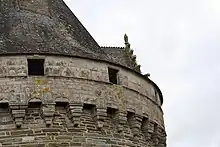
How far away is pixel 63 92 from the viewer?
38.9 ft

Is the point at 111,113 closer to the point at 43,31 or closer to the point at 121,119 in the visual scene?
the point at 121,119

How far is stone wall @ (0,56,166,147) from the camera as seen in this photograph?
450 inches

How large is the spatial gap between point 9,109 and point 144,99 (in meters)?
3.36

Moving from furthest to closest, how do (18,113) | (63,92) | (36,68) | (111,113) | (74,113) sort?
(111,113) < (36,68) < (63,92) < (74,113) < (18,113)

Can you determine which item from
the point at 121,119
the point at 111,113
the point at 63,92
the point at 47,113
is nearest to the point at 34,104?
the point at 47,113

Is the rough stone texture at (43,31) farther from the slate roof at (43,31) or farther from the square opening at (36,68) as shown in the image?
the square opening at (36,68)

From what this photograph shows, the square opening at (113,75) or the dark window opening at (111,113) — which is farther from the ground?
the square opening at (113,75)

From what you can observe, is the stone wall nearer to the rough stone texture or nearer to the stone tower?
the stone tower

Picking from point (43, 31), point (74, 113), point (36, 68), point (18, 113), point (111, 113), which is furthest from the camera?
point (43, 31)

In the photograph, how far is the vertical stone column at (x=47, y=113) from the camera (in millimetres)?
11492

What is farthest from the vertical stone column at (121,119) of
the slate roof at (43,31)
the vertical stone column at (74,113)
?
the slate roof at (43,31)

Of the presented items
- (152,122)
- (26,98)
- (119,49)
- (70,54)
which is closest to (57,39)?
(70,54)

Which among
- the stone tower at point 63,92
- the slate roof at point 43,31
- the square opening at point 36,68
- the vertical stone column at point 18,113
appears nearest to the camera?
the vertical stone column at point 18,113

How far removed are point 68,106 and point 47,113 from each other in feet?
1.65
